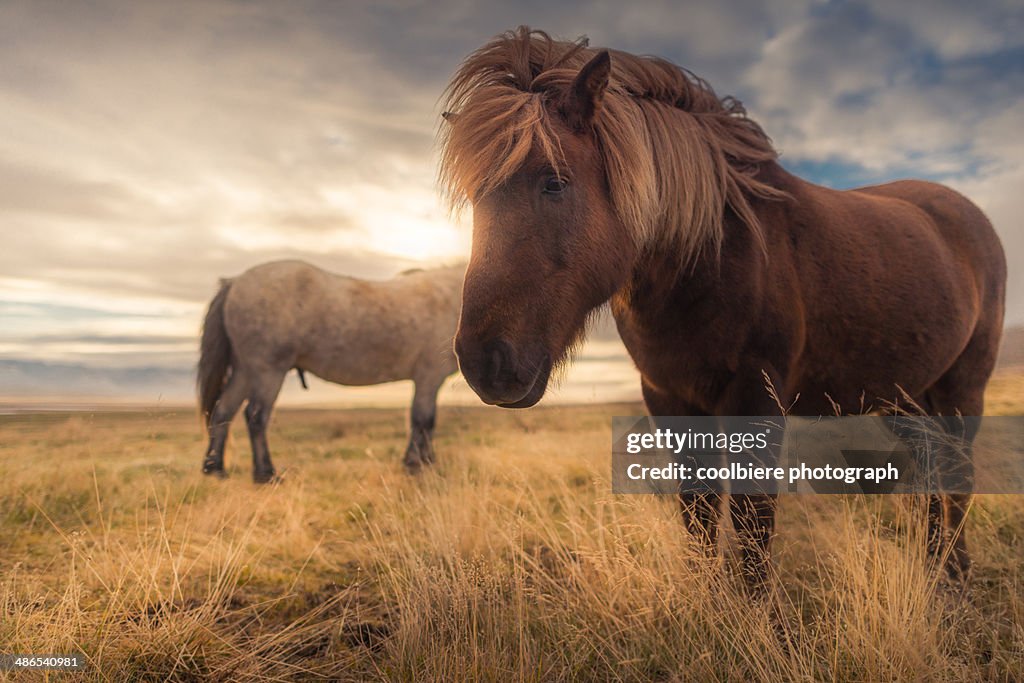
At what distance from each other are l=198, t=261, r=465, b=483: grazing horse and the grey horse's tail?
0.04 feet

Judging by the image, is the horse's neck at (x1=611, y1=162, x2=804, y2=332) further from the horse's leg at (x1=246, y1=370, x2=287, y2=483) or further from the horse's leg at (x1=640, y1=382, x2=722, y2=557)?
the horse's leg at (x1=246, y1=370, x2=287, y2=483)

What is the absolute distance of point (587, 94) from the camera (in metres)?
2.25

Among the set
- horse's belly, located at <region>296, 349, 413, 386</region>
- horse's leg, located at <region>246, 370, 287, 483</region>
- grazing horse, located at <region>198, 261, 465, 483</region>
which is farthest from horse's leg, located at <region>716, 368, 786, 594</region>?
horse's belly, located at <region>296, 349, 413, 386</region>

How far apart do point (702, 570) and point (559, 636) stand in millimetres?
697

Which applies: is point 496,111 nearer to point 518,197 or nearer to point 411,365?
point 518,197

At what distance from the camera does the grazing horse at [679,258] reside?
2121mm

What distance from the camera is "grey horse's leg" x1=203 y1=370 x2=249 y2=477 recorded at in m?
6.76

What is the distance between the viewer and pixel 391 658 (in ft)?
8.00

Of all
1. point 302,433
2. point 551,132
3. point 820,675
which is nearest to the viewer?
point 820,675

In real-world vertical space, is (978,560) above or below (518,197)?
below

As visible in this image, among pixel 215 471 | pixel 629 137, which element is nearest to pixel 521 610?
pixel 629 137

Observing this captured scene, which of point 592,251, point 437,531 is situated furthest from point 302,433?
point 592,251

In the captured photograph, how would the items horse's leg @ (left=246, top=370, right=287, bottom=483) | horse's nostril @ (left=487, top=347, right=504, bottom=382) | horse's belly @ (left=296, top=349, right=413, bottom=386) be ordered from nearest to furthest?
horse's nostril @ (left=487, top=347, right=504, bottom=382) → horse's leg @ (left=246, top=370, right=287, bottom=483) → horse's belly @ (left=296, top=349, right=413, bottom=386)

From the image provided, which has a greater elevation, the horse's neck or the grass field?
the horse's neck
